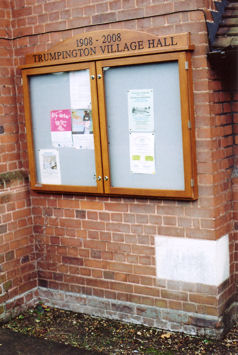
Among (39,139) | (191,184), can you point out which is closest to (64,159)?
(39,139)

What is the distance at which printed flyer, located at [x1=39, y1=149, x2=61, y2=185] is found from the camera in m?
5.59

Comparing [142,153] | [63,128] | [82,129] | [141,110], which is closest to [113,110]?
[141,110]

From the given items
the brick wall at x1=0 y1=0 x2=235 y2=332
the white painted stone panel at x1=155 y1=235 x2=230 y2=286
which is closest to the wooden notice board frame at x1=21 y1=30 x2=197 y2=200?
the brick wall at x1=0 y1=0 x2=235 y2=332

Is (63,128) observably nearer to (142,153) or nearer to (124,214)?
(142,153)

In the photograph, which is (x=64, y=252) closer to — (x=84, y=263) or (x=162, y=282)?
(x=84, y=263)

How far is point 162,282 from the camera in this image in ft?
17.0

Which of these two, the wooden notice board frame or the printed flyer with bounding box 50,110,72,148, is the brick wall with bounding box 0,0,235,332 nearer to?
the wooden notice board frame

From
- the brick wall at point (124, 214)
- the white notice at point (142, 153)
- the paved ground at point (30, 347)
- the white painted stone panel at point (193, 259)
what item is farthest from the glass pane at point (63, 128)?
the paved ground at point (30, 347)

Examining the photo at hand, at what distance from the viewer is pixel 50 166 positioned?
18.5 feet

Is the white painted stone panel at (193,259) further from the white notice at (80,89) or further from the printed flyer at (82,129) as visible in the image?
the white notice at (80,89)

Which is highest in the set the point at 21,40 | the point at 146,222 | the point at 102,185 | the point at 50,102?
the point at 21,40

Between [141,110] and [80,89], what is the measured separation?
0.72 meters

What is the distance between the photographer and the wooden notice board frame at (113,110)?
15.4 ft

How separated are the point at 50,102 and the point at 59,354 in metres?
2.52
